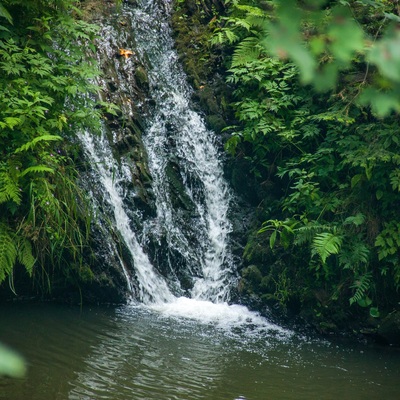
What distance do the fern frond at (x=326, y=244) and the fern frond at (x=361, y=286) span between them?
45 centimetres

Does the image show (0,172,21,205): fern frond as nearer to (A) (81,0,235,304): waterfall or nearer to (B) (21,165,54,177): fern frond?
(B) (21,165,54,177): fern frond

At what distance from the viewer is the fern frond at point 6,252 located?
5285 mm

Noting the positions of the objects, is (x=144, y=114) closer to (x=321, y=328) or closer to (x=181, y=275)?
(x=181, y=275)

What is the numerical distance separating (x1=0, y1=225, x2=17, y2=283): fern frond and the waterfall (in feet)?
6.13

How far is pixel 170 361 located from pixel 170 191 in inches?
139

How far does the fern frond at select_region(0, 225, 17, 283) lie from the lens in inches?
208

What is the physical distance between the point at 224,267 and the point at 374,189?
8.20 ft

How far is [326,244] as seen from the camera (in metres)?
6.36

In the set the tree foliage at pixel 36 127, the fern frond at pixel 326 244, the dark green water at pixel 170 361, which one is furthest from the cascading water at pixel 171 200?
the fern frond at pixel 326 244

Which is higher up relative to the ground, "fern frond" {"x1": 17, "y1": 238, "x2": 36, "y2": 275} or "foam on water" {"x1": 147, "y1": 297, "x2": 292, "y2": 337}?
"fern frond" {"x1": 17, "y1": 238, "x2": 36, "y2": 275}

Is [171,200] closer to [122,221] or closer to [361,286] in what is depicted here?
[122,221]

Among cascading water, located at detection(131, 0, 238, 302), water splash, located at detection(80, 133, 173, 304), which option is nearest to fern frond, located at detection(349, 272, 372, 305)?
cascading water, located at detection(131, 0, 238, 302)

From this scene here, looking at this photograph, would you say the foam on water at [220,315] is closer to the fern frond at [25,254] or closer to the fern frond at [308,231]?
the fern frond at [308,231]

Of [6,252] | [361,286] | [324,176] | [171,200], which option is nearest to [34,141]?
[6,252]
